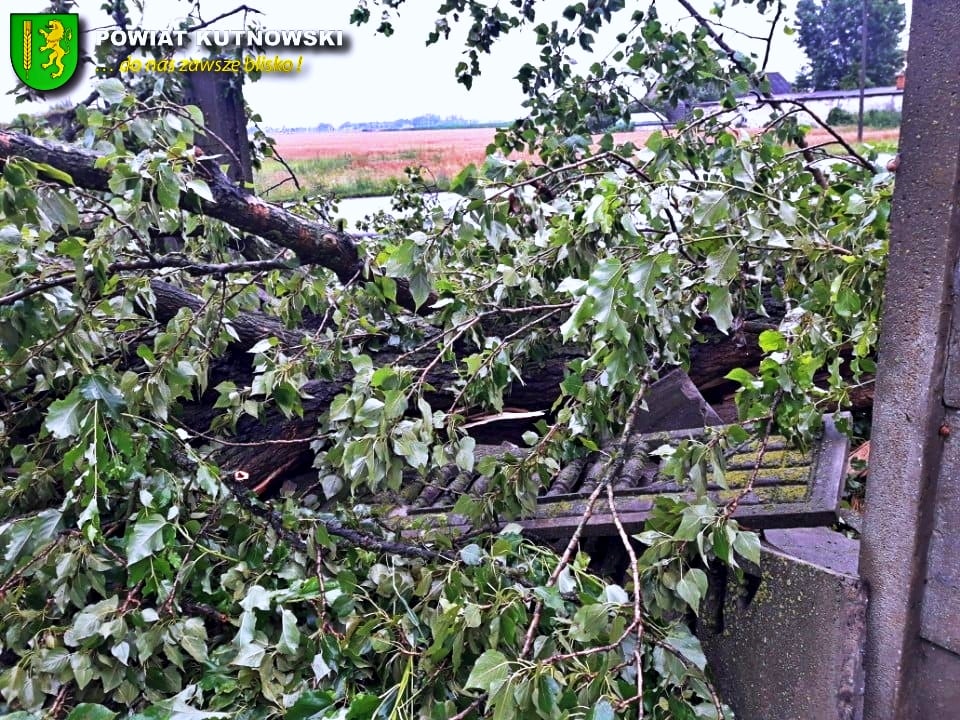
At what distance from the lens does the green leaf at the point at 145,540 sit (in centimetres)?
118

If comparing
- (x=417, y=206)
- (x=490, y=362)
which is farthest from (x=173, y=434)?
(x=417, y=206)

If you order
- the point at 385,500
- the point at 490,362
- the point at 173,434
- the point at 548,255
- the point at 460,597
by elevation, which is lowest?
the point at 385,500

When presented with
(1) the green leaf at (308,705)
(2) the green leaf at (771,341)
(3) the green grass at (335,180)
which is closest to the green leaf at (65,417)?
(1) the green leaf at (308,705)

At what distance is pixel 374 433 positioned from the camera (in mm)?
1186

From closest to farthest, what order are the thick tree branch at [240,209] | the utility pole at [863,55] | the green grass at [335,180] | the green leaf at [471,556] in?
the green leaf at [471,556]
the thick tree branch at [240,209]
the utility pole at [863,55]
the green grass at [335,180]

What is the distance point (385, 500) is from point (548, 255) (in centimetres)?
75

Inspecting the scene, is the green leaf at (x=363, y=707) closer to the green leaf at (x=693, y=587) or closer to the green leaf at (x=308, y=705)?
the green leaf at (x=308, y=705)

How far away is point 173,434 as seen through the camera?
1.50 metres

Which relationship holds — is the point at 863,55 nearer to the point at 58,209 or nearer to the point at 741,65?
the point at 741,65

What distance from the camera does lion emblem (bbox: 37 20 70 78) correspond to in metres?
2.29

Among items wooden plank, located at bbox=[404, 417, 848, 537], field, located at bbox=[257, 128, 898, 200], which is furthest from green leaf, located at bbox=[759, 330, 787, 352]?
field, located at bbox=[257, 128, 898, 200]

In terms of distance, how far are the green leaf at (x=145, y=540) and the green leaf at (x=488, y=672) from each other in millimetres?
612

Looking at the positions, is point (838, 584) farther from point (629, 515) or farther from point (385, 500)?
point (385, 500)

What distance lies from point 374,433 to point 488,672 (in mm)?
432
